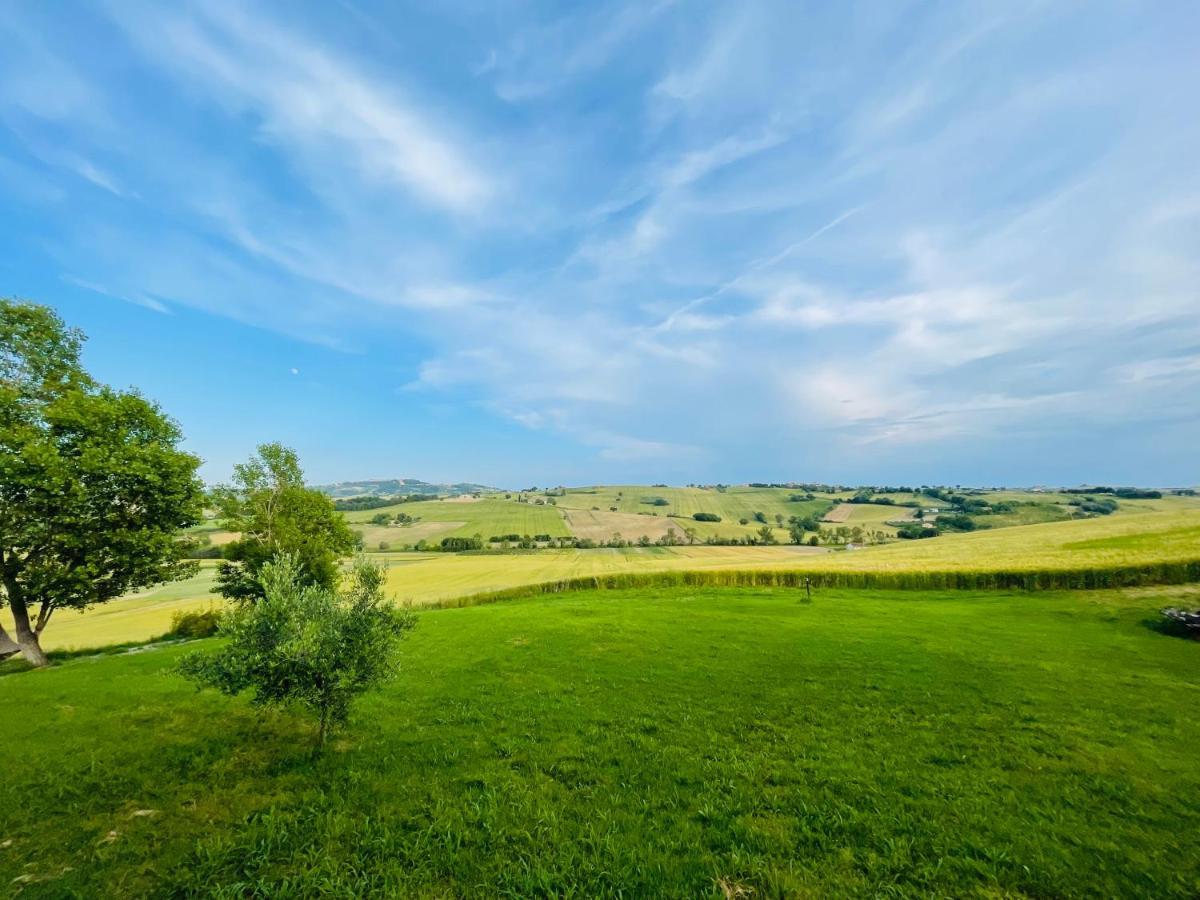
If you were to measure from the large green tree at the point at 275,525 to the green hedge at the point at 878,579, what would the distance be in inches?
571

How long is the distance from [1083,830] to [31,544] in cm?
4145

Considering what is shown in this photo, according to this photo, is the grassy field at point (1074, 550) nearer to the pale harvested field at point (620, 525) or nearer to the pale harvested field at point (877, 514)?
the pale harvested field at point (620, 525)

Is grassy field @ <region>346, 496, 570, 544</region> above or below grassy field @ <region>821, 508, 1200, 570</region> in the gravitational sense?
above

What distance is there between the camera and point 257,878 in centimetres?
776

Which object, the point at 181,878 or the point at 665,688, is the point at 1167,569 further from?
the point at 181,878

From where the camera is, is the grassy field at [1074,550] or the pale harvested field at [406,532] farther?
the pale harvested field at [406,532]

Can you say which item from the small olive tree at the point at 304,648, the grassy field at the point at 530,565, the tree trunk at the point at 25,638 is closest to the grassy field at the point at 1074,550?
the grassy field at the point at 530,565

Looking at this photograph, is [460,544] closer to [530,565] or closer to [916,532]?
[530,565]

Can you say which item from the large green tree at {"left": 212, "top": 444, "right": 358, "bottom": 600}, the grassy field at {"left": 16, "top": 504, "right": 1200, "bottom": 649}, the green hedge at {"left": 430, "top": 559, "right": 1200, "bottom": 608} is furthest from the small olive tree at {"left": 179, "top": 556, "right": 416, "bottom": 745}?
the green hedge at {"left": 430, "top": 559, "right": 1200, "bottom": 608}

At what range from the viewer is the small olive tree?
34.0 feet

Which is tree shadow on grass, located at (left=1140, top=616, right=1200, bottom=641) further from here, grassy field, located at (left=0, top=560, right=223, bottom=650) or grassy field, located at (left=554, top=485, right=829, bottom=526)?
grassy field, located at (left=554, top=485, right=829, bottom=526)

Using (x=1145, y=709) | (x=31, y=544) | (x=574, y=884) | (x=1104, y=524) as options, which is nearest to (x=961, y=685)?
(x=1145, y=709)

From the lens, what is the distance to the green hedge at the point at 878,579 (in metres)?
33.7

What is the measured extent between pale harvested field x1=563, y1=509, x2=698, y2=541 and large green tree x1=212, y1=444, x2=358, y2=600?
250 ft
